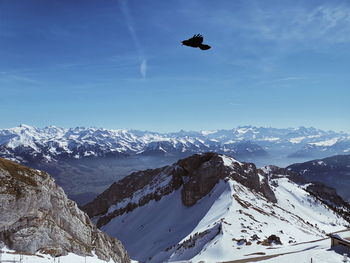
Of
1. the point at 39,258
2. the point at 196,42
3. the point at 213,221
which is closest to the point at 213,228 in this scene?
the point at 213,221

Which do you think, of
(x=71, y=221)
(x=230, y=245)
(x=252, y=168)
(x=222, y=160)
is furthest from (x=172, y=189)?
(x=71, y=221)

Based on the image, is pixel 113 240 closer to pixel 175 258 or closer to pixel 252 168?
pixel 175 258

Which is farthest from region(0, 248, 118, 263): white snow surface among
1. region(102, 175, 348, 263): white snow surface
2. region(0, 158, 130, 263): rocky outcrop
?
region(102, 175, 348, 263): white snow surface

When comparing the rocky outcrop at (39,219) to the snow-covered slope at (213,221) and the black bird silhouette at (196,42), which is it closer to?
the snow-covered slope at (213,221)

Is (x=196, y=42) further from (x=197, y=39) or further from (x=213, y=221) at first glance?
(x=213, y=221)

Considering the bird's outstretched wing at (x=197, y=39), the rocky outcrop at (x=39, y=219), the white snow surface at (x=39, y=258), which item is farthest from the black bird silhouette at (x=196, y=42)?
the rocky outcrop at (x=39, y=219)

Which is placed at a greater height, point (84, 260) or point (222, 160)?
point (222, 160)
